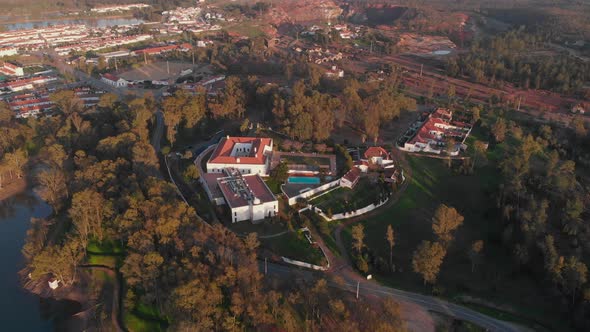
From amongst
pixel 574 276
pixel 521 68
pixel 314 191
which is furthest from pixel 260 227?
pixel 521 68

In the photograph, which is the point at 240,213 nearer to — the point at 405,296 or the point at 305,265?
the point at 305,265

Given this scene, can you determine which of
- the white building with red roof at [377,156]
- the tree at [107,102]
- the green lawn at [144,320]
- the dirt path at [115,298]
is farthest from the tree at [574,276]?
the tree at [107,102]

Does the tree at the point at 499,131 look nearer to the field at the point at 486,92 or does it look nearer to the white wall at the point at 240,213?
the field at the point at 486,92

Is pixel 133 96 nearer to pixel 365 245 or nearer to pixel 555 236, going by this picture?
pixel 365 245

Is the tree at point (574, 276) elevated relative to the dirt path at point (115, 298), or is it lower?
elevated

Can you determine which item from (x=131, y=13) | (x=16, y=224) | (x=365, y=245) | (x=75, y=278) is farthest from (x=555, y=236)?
(x=131, y=13)

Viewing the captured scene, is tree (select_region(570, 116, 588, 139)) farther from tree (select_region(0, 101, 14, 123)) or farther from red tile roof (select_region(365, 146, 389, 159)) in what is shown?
tree (select_region(0, 101, 14, 123))
